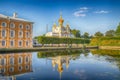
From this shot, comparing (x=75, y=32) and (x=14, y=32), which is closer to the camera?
(x=14, y=32)

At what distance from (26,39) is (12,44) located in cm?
460

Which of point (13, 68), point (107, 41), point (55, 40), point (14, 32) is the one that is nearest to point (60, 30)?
point (55, 40)

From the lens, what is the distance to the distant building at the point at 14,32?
40.9 m

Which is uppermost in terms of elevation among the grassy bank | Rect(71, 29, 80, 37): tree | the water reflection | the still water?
Rect(71, 29, 80, 37): tree

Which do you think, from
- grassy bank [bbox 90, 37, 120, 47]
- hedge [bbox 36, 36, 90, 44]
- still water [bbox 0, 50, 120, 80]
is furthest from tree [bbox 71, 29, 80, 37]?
still water [bbox 0, 50, 120, 80]

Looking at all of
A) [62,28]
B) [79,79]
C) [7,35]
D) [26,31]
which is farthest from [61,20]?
[79,79]

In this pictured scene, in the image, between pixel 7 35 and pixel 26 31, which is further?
pixel 26 31

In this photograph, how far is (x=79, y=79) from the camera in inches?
386

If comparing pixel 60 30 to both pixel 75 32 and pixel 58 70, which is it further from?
pixel 58 70

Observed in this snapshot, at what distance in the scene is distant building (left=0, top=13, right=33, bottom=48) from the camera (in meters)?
40.9

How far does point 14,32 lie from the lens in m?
43.6

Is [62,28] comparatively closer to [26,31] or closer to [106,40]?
[106,40]

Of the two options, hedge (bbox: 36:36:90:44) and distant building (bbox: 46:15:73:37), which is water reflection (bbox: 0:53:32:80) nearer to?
hedge (bbox: 36:36:90:44)

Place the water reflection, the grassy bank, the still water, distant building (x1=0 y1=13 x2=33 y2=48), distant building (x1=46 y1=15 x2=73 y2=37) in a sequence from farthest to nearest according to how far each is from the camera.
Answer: distant building (x1=46 y1=15 x2=73 y2=37) < the grassy bank < distant building (x1=0 y1=13 x2=33 y2=48) < the water reflection < the still water
